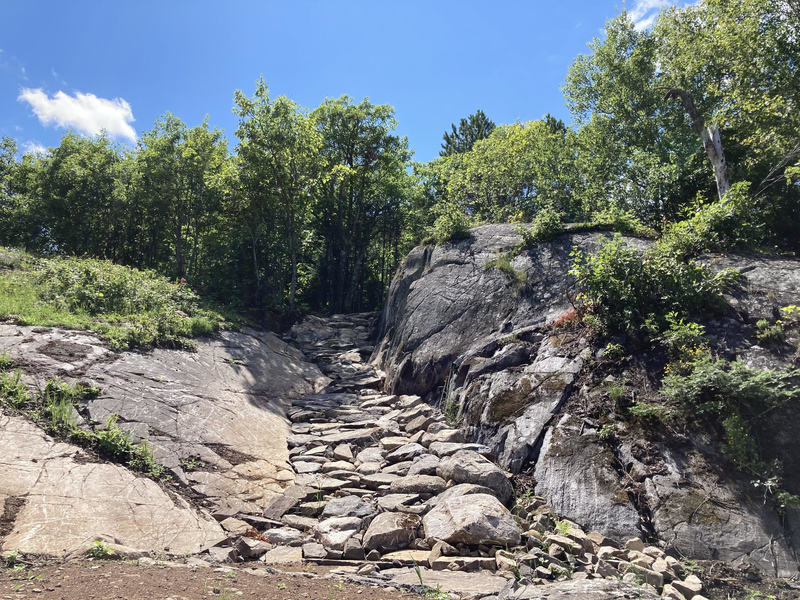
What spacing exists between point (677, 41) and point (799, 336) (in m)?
16.8

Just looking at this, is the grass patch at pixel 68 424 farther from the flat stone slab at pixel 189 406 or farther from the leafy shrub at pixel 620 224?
the leafy shrub at pixel 620 224

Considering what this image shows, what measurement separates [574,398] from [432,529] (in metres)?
3.36

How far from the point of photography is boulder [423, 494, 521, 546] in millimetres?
5258

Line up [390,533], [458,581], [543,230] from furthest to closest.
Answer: [543,230] < [390,533] < [458,581]

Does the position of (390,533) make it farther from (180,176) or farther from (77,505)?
(180,176)

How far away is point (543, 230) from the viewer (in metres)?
11.9

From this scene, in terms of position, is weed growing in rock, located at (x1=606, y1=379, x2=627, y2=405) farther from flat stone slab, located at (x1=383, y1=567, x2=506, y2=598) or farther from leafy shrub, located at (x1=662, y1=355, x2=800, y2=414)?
flat stone slab, located at (x1=383, y1=567, x2=506, y2=598)

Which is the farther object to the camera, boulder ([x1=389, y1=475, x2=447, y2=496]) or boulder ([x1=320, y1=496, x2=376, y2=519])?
boulder ([x1=389, y1=475, x2=447, y2=496])

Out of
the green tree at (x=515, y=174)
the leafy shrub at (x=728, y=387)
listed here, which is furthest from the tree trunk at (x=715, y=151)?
the leafy shrub at (x=728, y=387)

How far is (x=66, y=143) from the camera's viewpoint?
24.9 m

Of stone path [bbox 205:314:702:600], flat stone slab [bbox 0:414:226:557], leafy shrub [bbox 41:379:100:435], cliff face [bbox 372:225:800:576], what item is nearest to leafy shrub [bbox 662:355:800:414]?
cliff face [bbox 372:225:800:576]

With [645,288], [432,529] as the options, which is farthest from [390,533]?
[645,288]

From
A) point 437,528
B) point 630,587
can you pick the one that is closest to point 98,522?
point 437,528

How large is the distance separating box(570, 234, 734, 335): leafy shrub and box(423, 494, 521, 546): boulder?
415 centimetres
